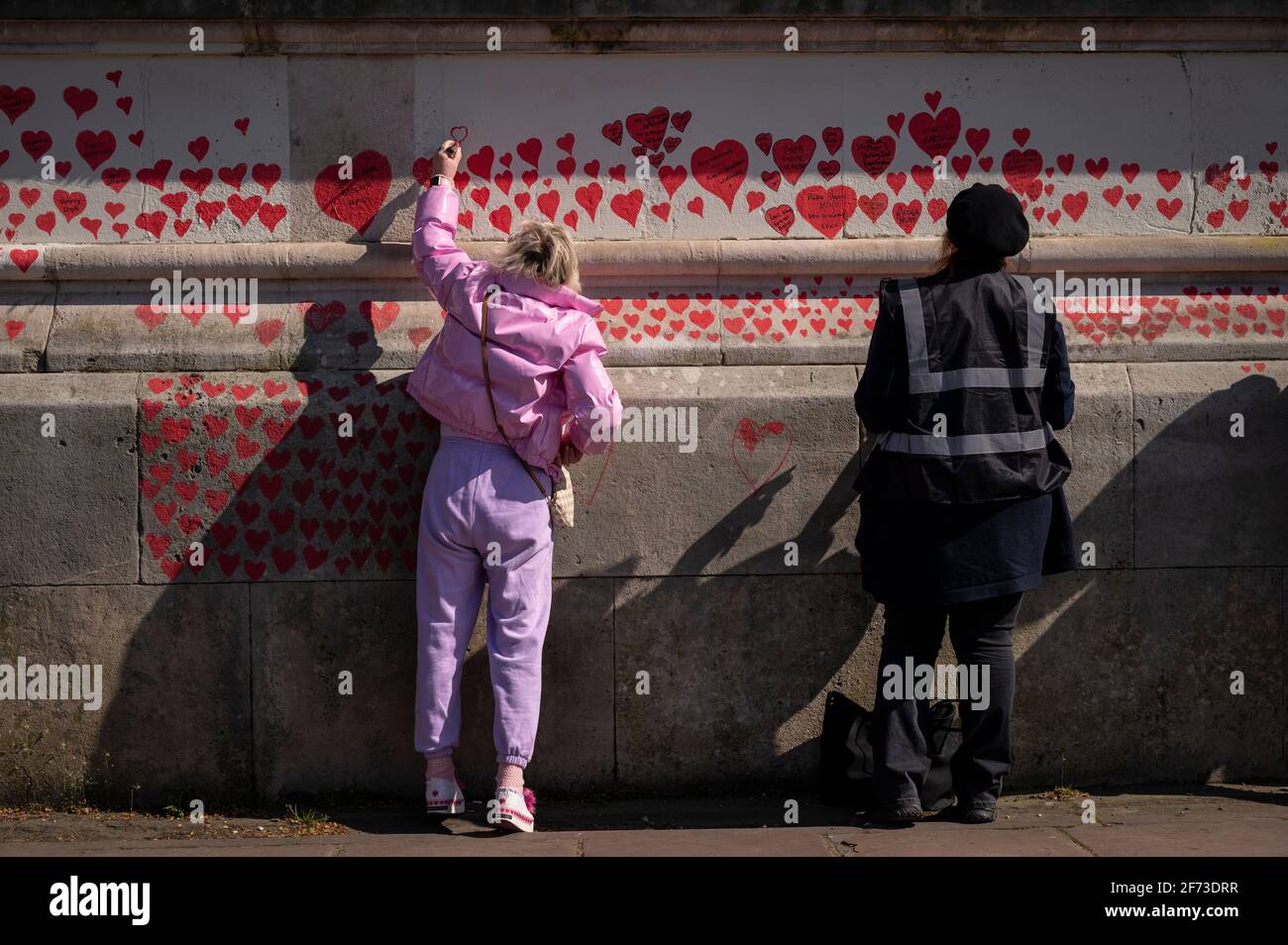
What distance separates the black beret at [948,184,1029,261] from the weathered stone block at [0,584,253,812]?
9.35 ft

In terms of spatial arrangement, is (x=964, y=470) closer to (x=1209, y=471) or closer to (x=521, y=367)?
(x=1209, y=471)

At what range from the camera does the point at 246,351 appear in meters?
5.48

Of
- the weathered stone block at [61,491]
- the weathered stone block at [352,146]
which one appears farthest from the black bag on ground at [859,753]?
the weathered stone block at [61,491]

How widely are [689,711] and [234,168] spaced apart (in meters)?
2.66

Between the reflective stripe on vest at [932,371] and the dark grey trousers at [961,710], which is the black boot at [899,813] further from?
the reflective stripe on vest at [932,371]

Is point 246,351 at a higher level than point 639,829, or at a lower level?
higher

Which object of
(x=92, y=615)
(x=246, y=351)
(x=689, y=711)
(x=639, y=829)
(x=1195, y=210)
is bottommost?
(x=639, y=829)

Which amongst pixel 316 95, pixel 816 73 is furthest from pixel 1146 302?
pixel 316 95

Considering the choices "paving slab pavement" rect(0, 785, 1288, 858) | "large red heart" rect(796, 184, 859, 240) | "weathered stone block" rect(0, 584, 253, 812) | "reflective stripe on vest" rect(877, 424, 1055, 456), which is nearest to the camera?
"paving slab pavement" rect(0, 785, 1288, 858)

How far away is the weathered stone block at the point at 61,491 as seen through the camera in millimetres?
5340

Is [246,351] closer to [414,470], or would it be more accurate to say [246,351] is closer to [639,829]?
[414,470]

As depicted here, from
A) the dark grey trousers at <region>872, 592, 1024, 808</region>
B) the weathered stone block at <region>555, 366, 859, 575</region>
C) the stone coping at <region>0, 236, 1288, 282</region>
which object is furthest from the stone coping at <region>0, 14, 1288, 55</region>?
the dark grey trousers at <region>872, 592, 1024, 808</region>

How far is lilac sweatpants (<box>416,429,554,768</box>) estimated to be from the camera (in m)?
5.00

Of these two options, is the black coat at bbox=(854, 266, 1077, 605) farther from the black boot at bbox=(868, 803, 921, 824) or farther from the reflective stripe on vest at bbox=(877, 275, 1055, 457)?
the black boot at bbox=(868, 803, 921, 824)
